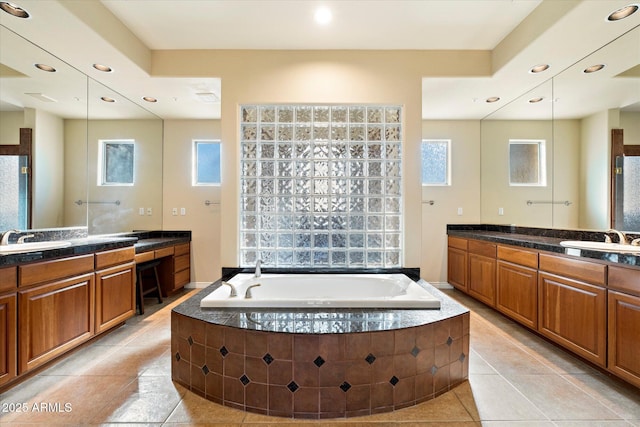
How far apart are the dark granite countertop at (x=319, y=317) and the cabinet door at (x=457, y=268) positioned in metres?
1.91

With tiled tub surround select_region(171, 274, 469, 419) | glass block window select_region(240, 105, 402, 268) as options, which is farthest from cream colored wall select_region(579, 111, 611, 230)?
tiled tub surround select_region(171, 274, 469, 419)

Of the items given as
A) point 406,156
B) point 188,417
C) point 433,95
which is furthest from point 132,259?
point 433,95

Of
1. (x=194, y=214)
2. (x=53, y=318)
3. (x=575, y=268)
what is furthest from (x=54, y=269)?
(x=575, y=268)

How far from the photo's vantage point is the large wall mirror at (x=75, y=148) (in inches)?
92.4

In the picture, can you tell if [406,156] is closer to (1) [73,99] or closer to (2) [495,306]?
(2) [495,306]

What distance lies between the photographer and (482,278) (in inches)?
133

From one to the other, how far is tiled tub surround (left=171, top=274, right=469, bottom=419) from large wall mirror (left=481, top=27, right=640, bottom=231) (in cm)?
198

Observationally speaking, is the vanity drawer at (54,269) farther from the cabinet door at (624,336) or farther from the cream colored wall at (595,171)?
the cream colored wall at (595,171)

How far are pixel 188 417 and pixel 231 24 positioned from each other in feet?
8.97

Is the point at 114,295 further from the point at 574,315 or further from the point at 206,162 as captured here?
the point at 574,315

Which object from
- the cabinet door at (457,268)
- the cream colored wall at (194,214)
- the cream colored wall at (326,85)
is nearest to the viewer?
the cream colored wall at (326,85)

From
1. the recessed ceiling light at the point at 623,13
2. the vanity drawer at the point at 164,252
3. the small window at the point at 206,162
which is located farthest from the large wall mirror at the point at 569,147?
the vanity drawer at the point at 164,252

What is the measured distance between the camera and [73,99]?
2918mm

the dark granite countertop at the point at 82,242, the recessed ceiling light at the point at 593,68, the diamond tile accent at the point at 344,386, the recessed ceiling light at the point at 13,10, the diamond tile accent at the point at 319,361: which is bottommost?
the diamond tile accent at the point at 344,386
